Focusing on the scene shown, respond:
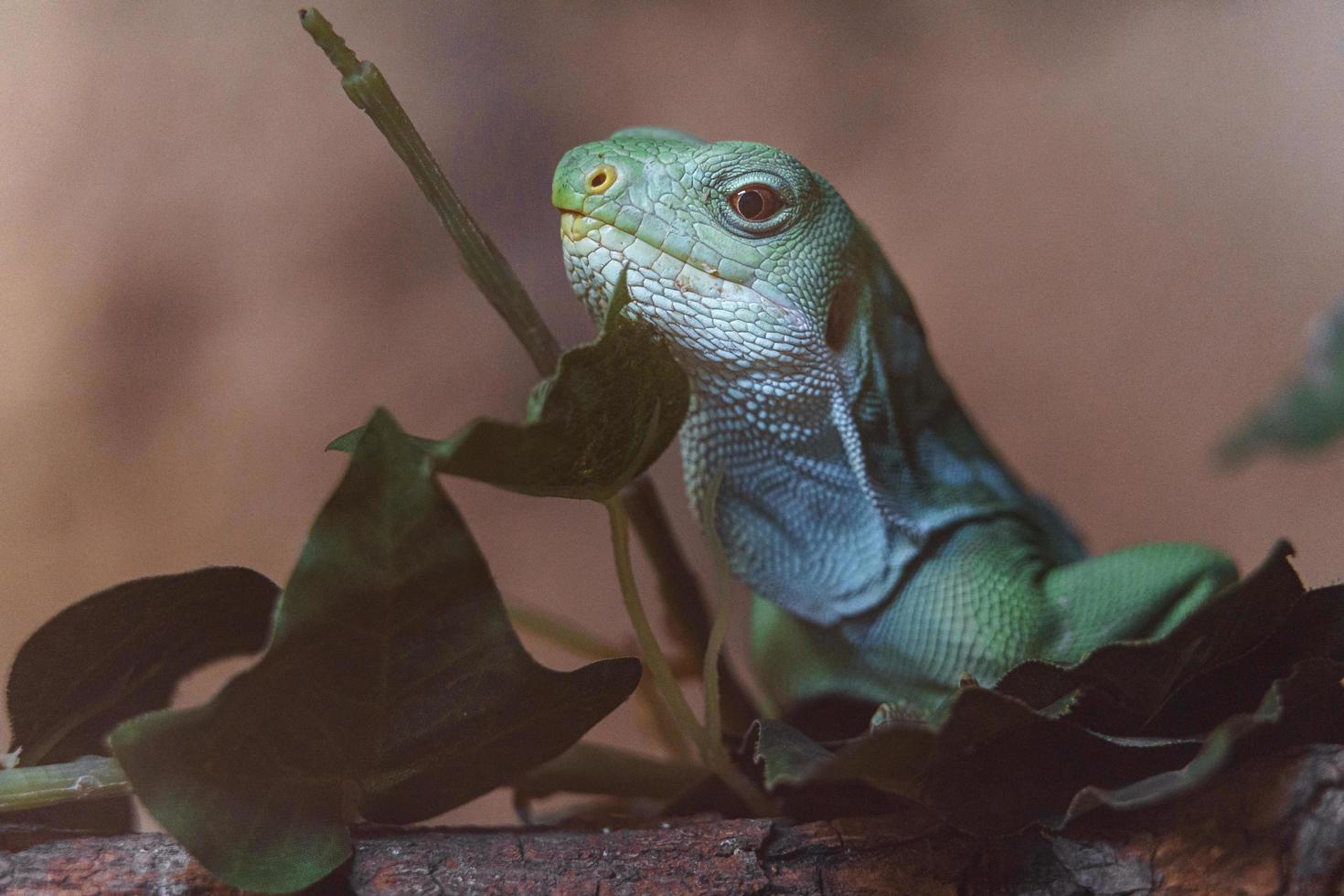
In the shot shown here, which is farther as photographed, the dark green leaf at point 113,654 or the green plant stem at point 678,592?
the green plant stem at point 678,592

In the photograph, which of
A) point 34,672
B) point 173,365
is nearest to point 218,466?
point 173,365

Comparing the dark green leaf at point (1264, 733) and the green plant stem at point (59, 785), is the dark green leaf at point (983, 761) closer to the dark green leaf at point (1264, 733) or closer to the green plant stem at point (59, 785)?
the dark green leaf at point (1264, 733)

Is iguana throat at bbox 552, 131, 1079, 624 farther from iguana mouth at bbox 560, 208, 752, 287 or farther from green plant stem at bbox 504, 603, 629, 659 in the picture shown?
green plant stem at bbox 504, 603, 629, 659

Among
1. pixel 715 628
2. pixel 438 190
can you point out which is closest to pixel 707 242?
pixel 438 190

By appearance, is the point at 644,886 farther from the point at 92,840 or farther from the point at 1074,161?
the point at 1074,161

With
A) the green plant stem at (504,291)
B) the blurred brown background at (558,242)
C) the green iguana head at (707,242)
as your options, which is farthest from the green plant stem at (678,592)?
the blurred brown background at (558,242)

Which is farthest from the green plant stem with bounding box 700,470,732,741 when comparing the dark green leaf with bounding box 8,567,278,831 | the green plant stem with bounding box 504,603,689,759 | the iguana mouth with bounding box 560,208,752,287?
the dark green leaf with bounding box 8,567,278,831

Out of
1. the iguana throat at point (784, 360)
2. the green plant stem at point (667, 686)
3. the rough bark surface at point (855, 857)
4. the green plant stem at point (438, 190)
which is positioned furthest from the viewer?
the iguana throat at point (784, 360)
